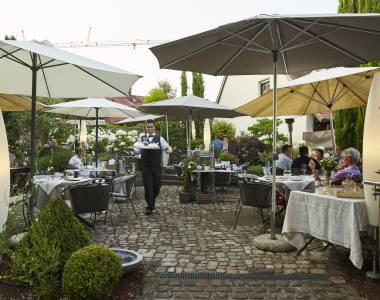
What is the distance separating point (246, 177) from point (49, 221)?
350 centimetres

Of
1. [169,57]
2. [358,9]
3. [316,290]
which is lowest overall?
[316,290]

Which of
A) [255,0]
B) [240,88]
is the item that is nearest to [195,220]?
[255,0]

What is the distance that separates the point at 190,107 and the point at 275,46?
18.1 feet

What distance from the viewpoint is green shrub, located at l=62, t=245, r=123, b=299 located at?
348cm

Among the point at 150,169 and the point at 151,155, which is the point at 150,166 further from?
the point at 151,155

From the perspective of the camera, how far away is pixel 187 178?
965cm

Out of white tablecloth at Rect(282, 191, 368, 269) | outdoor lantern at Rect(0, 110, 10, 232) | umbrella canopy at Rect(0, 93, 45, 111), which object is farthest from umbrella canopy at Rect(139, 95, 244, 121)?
outdoor lantern at Rect(0, 110, 10, 232)

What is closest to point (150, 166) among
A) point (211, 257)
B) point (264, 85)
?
point (211, 257)

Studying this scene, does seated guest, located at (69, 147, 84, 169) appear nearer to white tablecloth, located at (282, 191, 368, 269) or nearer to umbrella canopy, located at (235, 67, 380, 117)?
umbrella canopy, located at (235, 67, 380, 117)

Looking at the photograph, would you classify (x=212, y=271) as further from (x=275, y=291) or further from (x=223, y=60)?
(x=223, y=60)

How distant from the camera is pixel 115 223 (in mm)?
7094

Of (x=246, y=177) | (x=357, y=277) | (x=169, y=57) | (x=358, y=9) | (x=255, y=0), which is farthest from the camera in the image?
(x=255, y=0)

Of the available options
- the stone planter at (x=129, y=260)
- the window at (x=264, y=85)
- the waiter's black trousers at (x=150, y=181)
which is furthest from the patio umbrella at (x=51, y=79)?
the window at (x=264, y=85)

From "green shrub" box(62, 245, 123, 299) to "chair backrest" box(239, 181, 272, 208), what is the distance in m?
2.98
